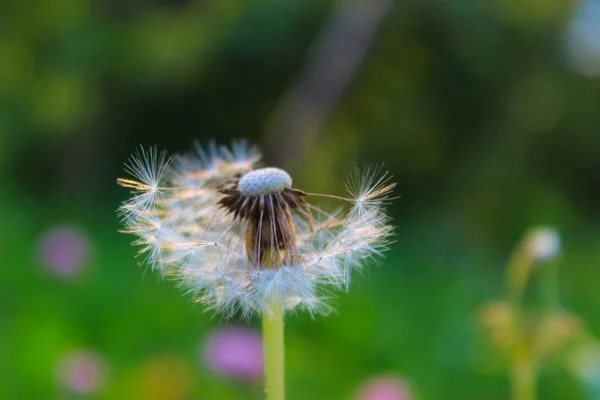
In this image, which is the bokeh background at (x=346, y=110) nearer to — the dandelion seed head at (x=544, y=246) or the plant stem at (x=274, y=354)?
the dandelion seed head at (x=544, y=246)

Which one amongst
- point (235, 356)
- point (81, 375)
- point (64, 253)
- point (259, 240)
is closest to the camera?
point (259, 240)

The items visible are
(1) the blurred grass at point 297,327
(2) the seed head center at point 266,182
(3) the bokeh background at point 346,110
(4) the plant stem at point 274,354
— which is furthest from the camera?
(3) the bokeh background at point 346,110

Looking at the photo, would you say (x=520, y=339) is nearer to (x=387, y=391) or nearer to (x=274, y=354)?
(x=274, y=354)

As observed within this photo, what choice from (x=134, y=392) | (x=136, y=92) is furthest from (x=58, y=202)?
(x=134, y=392)

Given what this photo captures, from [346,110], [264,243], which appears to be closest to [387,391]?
[264,243]

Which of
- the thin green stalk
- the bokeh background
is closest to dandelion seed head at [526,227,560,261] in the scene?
the thin green stalk

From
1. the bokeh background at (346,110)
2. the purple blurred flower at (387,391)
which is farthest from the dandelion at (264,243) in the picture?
the bokeh background at (346,110)

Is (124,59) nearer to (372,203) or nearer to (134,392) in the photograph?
(134,392)
